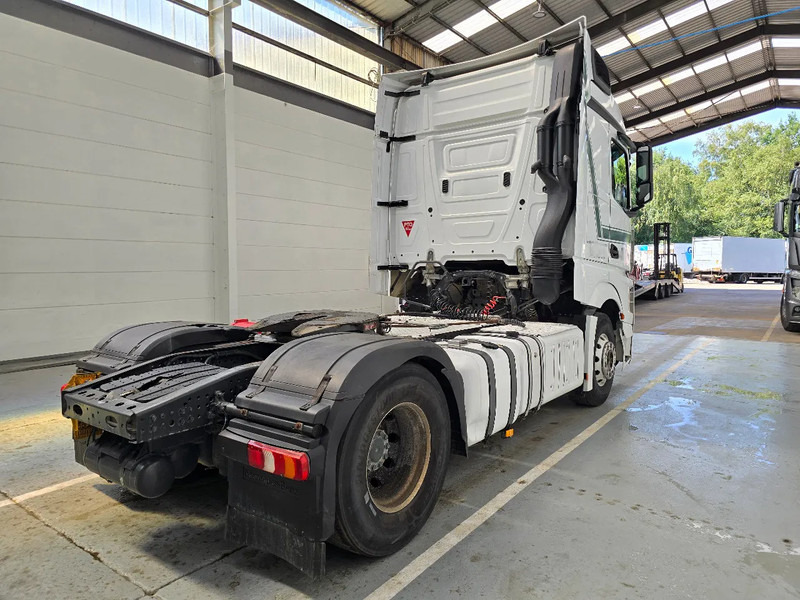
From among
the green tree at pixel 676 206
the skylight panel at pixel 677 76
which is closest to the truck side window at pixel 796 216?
the skylight panel at pixel 677 76

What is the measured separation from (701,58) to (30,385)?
20.1 meters

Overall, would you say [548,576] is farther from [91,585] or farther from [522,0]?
[522,0]

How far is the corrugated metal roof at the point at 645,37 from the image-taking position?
12.9 meters

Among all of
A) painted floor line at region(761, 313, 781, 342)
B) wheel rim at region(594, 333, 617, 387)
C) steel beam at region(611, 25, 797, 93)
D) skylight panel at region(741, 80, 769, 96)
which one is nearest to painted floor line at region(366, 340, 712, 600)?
wheel rim at region(594, 333, 617, 387)

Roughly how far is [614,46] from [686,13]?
1946mm

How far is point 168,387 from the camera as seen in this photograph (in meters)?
2.62

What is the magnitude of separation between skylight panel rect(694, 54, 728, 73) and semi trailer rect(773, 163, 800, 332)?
381 inches

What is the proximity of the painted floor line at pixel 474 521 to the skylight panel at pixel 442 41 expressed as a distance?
11.9 m

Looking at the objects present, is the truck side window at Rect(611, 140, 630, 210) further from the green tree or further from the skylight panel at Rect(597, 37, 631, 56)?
the green tree

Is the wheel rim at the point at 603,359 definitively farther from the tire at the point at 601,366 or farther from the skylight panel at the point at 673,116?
the skylight panel at the point at 673,116

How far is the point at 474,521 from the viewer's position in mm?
3010

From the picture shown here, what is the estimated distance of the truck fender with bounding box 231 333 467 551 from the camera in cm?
218

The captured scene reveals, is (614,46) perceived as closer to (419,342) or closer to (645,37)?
(645,37)

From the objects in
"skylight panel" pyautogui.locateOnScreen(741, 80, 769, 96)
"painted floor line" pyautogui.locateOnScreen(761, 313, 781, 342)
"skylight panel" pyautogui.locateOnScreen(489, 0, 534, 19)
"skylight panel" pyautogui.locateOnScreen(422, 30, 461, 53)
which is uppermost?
"skylight panel" pyautogui.locateOnScreen(741, 80, 769, 96)
